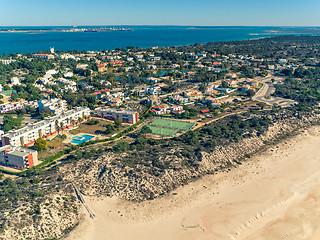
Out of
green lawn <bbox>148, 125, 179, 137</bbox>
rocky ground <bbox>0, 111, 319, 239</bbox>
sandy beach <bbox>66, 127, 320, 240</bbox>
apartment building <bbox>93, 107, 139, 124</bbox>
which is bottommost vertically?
sandy beach <bbox>66, 127, 320, 240</bbox>

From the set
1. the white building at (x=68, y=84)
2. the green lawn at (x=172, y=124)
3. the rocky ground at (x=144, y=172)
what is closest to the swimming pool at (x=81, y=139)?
the rocky ground at (x=144, y=172)

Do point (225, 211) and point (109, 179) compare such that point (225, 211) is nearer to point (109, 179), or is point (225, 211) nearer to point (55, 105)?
point (109, 179)

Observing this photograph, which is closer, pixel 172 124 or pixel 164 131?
pixel 164 131

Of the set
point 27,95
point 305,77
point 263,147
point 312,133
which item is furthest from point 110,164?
point 305,77

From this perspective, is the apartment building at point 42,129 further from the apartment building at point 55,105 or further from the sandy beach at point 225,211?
the sandy beach at point 225,211

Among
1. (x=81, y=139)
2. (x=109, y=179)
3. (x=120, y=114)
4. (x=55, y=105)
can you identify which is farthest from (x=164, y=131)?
(x=55, y=105)

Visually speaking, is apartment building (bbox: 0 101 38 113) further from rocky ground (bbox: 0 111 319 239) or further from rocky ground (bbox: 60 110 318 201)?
rocky ground (bbox: 60 110 318 201)

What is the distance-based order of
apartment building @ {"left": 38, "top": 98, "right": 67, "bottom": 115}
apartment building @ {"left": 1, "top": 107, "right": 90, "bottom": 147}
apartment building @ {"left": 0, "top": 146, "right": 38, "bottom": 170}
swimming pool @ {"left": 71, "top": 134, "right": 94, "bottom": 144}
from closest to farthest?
apartment building @ {"left": 0, "top": 146, "right": 38, "bottom": 170} → apartment building @ {"left": 1, "top": 107, "right": 90, "bottom": 147} → swimming pool @ {"left": 71, "top": 134, "right": 94, "bottom": 144} → apartment building @ {"left": 38, "top": 98, "right": 67, "bottom": 115}

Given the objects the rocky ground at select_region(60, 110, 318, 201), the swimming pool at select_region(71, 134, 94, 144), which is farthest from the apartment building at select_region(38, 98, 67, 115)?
the rocky ground at select_region(60, 110, 318, 201)
